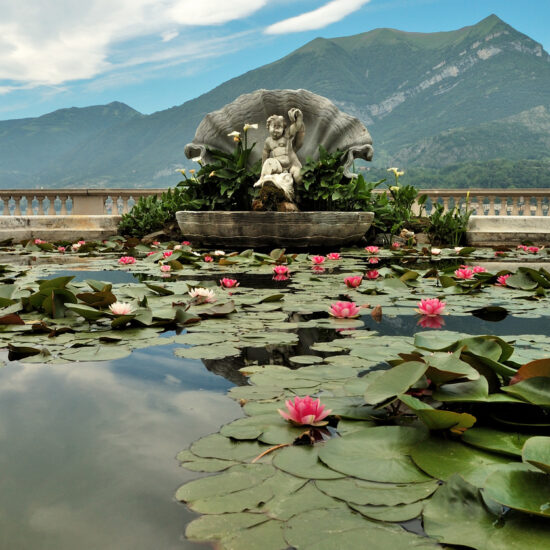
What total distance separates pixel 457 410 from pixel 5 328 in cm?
177

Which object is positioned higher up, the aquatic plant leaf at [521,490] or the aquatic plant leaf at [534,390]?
the aquatic plant leaf at [534,390]

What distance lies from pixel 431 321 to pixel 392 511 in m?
1.65

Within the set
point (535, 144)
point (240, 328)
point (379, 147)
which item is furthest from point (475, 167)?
point (379, 147)

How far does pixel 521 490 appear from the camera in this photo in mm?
829

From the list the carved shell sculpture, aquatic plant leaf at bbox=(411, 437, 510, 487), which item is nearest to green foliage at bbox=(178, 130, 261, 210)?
the carved shell sculpture

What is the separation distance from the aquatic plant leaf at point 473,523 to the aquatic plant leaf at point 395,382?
0.31 meters

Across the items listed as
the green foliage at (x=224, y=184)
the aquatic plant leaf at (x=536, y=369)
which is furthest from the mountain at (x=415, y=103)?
the aquatic plant leaf at (x=536, y=369)

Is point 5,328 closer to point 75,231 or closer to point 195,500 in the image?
point 195,500

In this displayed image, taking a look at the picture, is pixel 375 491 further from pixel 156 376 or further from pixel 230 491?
pixel 156 376

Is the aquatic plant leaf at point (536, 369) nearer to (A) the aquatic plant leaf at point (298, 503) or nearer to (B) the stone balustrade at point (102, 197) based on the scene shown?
(A) the aquatic plant leaf at point (298, 503)

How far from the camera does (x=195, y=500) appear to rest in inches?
36.1

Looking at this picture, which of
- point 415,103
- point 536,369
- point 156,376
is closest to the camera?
point 536,369

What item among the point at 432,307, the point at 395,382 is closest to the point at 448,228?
the point at 432,307

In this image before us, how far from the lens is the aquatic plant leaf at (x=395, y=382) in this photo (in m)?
1.17
